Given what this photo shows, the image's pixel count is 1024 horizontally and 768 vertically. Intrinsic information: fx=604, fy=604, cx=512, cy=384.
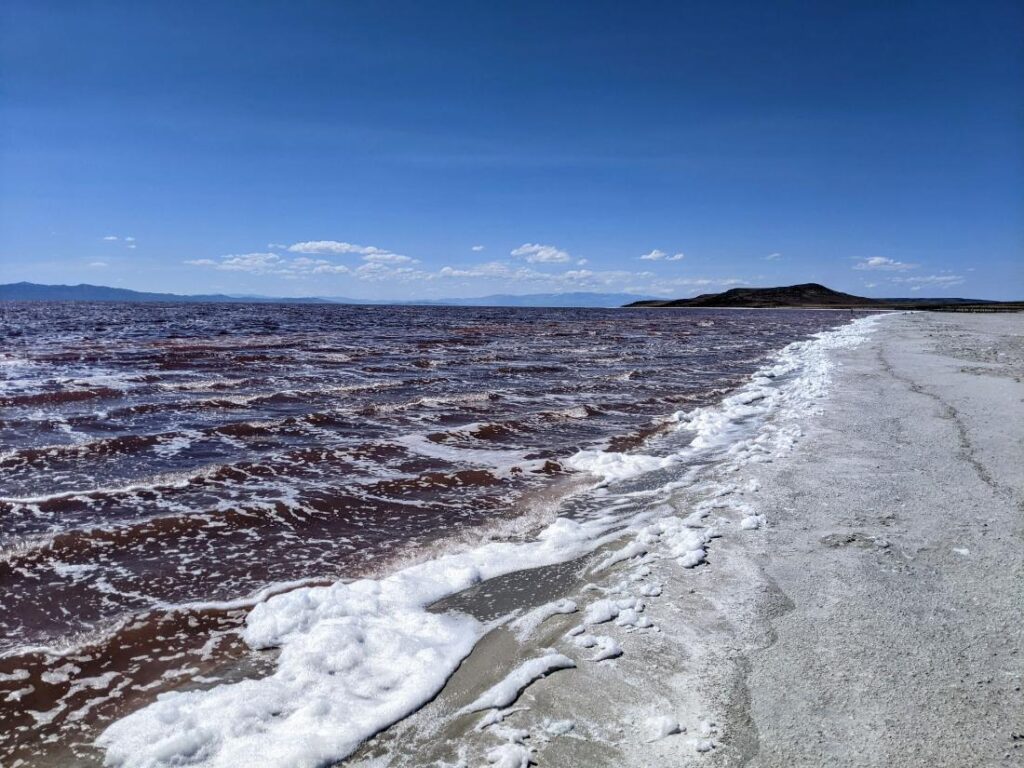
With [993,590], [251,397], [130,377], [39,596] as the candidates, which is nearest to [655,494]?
[993,590]

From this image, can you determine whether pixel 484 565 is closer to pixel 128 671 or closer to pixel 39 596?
pixel 128 671

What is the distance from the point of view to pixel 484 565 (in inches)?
184

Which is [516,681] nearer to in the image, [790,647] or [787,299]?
[790,647]

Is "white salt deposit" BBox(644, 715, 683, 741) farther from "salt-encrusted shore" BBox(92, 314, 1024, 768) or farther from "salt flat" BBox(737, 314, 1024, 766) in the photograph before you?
"salt flat" BBox(737, 314, 1024, 766)

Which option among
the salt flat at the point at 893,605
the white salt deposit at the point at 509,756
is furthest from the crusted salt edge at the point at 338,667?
the salt flat at the point at 893,605

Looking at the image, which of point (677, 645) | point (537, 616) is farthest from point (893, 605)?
point (537, 616)

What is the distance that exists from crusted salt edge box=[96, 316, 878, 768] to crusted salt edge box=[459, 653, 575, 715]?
296mm

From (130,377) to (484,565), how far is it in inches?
560

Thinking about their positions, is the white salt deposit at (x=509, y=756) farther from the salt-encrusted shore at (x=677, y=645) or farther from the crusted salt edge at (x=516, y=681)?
the crusted salt edge at (x=516, y=681)

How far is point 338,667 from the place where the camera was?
3227 mm

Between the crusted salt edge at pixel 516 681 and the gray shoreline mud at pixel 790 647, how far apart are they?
0.17ft

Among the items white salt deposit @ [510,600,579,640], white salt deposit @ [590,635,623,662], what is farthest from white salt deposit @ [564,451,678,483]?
white salt deposit @ [590,635,623,662]

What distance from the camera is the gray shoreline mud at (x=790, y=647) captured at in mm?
2395

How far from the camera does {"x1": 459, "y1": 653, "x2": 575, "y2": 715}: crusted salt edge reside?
2.78 metres
